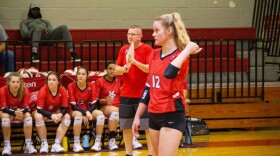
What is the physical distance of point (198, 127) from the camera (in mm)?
11547

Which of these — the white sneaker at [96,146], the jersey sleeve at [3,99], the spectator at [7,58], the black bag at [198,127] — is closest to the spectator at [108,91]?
the white sneaker at [96,146]

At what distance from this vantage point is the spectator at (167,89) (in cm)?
532

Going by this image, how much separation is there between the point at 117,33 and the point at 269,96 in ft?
12.4

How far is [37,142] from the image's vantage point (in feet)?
35.0

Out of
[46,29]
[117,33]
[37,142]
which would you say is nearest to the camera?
[37,142]

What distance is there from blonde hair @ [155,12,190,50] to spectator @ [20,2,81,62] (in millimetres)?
6400

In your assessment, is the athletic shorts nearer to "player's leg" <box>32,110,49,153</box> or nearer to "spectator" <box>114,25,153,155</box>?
"spectator" <box>114,25,153,155</box>

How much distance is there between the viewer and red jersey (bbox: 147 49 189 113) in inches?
212

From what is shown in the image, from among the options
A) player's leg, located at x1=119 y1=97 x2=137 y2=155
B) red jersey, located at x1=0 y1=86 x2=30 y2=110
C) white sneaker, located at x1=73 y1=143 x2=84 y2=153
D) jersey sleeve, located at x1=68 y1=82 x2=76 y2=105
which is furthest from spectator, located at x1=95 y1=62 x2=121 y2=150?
player's leg, located at x1=119 y1=97 x2=137 y2=155

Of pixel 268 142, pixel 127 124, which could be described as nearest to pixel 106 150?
pixel 127 124

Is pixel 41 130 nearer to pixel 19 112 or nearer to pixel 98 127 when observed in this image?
pixel 19 112

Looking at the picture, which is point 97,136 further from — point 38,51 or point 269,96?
point 269,96

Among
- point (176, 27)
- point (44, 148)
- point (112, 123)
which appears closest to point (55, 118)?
point (44, 148)

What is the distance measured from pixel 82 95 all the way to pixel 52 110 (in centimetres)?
56
